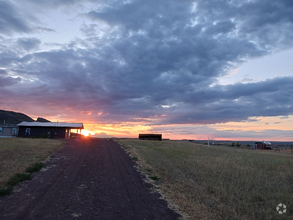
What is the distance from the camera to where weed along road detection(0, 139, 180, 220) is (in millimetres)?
6973

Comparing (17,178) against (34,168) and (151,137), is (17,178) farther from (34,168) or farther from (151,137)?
(151,137)

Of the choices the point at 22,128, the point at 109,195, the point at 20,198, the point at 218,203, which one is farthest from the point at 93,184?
the point at 22,128

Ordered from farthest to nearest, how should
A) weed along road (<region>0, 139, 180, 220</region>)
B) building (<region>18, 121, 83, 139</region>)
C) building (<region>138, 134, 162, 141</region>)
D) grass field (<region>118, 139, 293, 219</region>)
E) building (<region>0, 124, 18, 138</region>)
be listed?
1. building (<region>138, 134, 162, 141</region>)
2. building (<region>0, 124, 18, 138</region>)
3. building (<region>18, 121, 83, 139</region>)
4. grass field (<region>118, 139, 293, 219</region>)
5. weed along road (<region>0, 139, 180, 220</region>)

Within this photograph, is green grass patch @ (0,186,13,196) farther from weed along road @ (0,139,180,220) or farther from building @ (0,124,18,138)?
building @ (0,124,18,138)

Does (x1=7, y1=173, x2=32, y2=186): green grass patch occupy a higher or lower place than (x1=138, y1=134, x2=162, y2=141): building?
lower

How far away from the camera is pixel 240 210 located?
26.9 ft

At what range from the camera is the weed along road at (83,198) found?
275 inches

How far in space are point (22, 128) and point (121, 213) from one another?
51278mm

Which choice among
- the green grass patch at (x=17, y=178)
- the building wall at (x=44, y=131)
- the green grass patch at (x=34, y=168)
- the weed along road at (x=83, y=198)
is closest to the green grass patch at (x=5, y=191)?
the weed along road at (x=83, y=198)

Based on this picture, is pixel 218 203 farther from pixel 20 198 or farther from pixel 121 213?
pixel 20 198

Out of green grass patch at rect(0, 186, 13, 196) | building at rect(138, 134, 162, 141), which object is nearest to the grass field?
green grass patch at rect(0, 186, 13, 196)

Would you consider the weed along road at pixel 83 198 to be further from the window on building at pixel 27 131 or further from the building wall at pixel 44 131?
the window on building at pixel 27 131

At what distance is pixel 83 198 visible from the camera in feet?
27.8

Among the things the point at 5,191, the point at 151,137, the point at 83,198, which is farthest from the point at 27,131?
the point at 83,198
